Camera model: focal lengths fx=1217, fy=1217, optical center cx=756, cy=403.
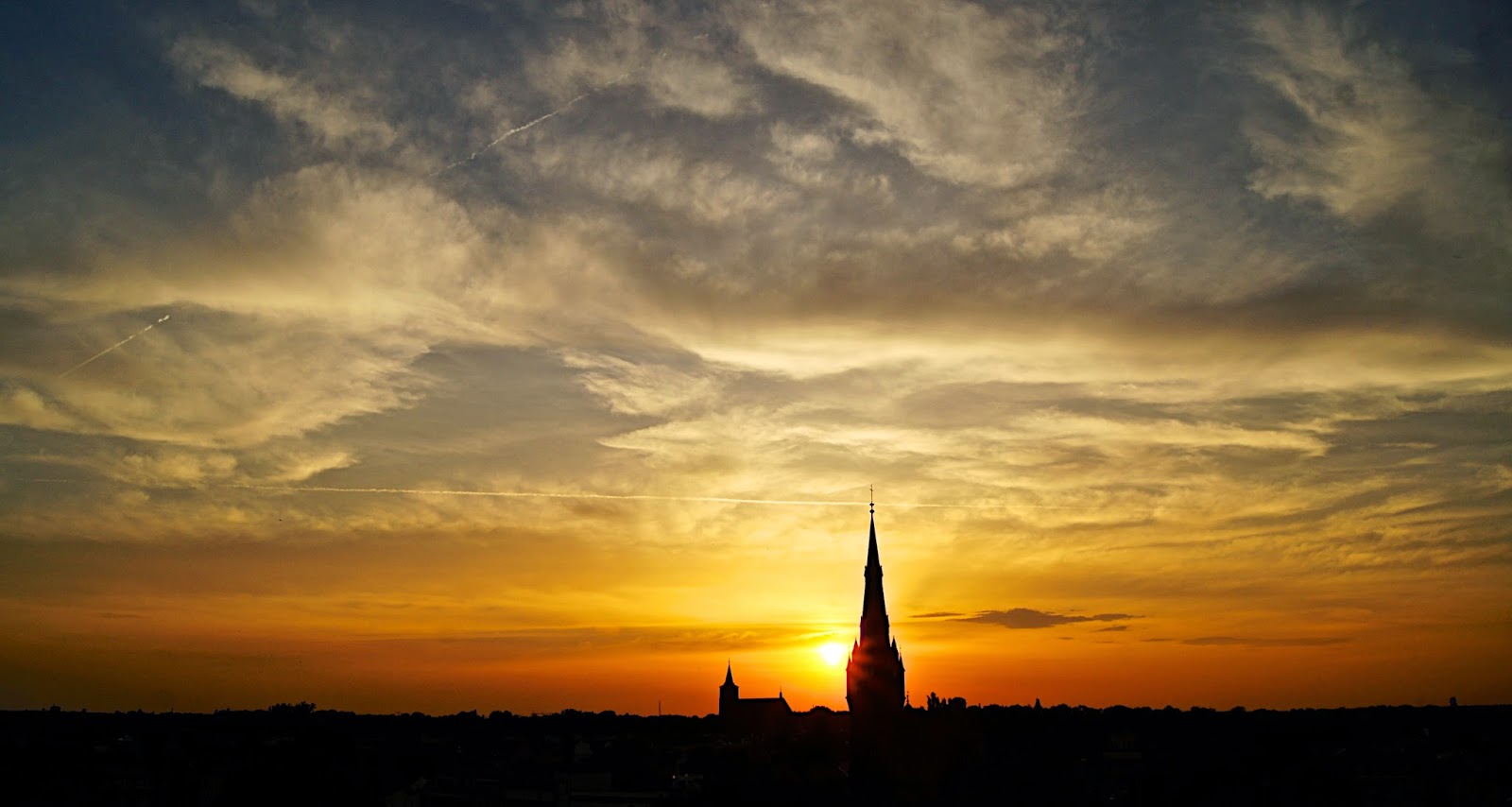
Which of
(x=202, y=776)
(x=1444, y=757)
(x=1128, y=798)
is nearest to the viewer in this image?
(x=1444, y=757)

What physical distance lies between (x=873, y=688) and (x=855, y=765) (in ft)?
26.3

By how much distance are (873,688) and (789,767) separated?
1214cm

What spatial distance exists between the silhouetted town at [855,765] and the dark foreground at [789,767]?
253 mm

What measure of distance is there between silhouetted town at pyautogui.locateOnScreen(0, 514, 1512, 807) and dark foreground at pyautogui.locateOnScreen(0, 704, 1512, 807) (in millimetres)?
253

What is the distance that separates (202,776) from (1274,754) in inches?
3628

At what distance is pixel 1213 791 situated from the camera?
277ft

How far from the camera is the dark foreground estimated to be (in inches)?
2958

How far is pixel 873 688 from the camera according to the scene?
126812 millimetres

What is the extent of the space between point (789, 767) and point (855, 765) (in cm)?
731

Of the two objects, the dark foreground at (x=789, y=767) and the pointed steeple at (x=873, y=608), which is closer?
the dark foreground at (x=789, y=767)

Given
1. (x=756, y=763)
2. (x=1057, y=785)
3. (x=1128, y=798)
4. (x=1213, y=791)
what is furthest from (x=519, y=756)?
(x=1213, y=791)

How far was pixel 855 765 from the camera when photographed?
408ft

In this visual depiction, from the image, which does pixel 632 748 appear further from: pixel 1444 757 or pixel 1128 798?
pixel 1444 757

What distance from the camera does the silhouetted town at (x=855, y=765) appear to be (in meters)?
75.6
